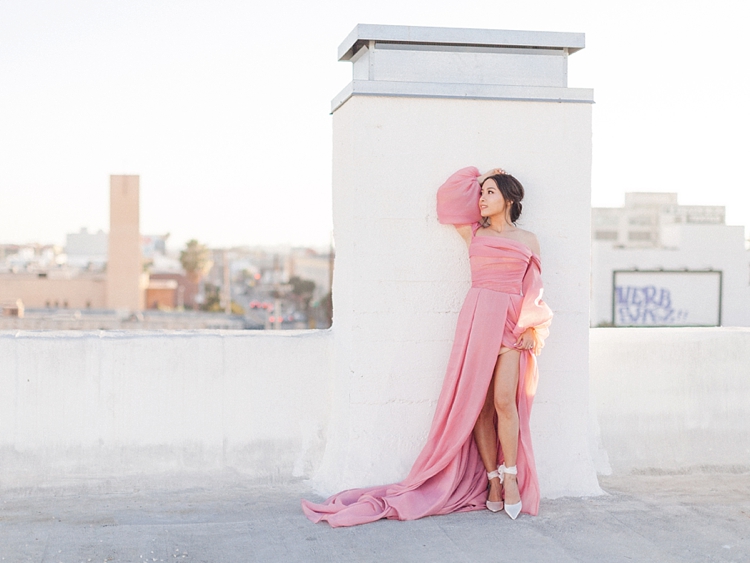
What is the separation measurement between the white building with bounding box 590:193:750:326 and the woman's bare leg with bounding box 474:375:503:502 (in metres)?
39.1

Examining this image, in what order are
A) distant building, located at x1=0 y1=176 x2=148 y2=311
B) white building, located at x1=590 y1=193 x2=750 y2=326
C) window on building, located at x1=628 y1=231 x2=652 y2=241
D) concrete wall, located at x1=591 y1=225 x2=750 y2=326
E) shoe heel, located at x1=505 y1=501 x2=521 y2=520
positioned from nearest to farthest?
1. shoe heel, located at x1=505 y1=501 x2=521 y2=520
2. white building, located at x1=590 y1=193 x2=750 y2=326
3. concrete wall, located at x1=591 y1=225 x2=750 y2=326
4. distant building, located at x1=0 y1=176 x2=148 y2=311
5. window on building, located at x1=628 y1=231 x2=652 y2=241

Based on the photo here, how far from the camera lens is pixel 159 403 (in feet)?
14.3

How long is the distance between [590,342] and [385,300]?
133 cm

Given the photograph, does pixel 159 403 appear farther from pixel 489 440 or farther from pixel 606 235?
pixel 606 235

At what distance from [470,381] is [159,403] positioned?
160 cm

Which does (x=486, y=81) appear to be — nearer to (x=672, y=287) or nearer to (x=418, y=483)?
(x=418, y=483)

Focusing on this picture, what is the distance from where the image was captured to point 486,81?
14.4 feet

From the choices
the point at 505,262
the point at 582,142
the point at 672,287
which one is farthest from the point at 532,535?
the point at 672,287

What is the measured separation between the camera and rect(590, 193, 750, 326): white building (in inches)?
1781

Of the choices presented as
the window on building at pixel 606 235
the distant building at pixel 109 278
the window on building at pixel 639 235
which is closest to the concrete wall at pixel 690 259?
the distant building at pixel 109 278

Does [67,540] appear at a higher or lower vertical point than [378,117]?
lower

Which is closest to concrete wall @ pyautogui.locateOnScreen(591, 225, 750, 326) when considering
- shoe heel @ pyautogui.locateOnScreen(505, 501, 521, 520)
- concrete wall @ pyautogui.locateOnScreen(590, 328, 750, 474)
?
concrete wall @ pyautogui.locateOnScreen(590, 328, 750, 474)

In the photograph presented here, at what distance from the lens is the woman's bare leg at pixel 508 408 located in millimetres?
4078

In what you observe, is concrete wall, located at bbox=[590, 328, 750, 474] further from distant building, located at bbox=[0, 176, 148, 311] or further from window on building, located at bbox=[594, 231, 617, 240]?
window on building, located at bbox=[594, 231, 617, 240]
